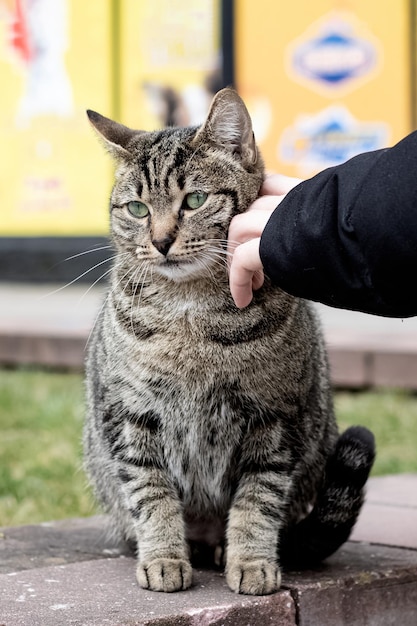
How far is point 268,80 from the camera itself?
816 centimetres

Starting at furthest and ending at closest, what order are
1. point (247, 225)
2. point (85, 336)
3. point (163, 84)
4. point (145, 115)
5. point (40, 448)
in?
point (145, 115) < point (163, 84) < point (85, 336) < point (40, 448) < point (247, 225)

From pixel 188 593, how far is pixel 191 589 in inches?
1.6

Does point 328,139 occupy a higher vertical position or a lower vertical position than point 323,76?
lower

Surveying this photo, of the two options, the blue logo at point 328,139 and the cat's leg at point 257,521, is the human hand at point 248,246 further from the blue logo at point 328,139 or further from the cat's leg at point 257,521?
the blue logo at point 328,139

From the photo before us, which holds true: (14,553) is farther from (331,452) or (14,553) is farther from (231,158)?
(231,158)

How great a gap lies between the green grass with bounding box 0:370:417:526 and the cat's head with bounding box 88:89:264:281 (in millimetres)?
931

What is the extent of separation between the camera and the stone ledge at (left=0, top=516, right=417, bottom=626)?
239 centimetres

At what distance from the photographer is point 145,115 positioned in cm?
875

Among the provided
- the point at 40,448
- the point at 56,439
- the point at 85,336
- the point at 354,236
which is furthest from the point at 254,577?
the point at 85,336

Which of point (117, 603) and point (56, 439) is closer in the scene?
point (117, 603)

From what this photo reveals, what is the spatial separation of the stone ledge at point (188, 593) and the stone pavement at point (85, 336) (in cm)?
197

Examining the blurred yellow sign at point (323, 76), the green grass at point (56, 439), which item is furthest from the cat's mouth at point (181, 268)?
the blurred yellow sign at point (323, 76)

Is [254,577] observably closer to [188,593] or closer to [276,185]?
[188,593]

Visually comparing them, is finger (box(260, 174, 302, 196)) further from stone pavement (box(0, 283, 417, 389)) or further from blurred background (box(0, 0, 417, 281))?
blurred background (box(0, 0, 417, 281))
